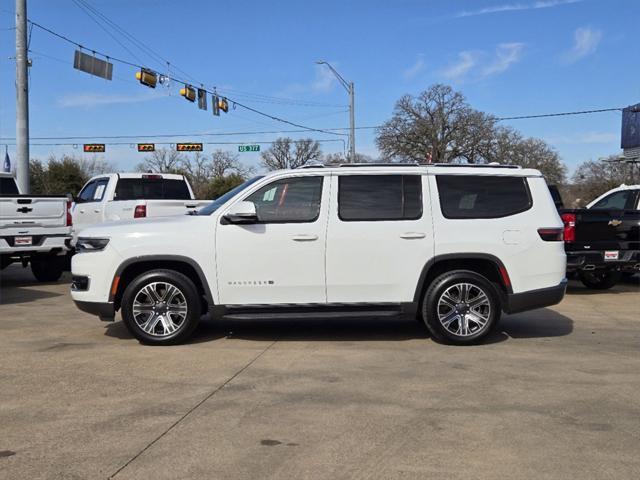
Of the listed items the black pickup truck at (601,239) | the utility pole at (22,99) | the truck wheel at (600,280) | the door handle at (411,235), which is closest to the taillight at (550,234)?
the door handle at (411,235)

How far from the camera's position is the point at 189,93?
80.5 feet

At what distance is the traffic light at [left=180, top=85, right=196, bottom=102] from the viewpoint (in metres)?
24.1

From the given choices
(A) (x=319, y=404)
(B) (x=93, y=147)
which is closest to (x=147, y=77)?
(A) (x=319, y=404)

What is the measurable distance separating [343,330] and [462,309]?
5.31 ft

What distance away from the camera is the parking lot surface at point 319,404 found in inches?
149

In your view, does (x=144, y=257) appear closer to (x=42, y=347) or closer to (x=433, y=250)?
(x=42, y=347)

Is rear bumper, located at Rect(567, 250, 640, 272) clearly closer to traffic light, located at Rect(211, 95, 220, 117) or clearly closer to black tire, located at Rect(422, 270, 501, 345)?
black tire, located at Rect(422, 270, 501, 345)

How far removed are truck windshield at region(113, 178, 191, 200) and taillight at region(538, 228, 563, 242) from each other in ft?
28.2

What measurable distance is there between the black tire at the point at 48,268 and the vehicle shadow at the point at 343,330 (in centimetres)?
531

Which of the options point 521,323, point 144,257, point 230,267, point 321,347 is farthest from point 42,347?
point 521,323

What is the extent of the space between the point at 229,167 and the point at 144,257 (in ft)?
277

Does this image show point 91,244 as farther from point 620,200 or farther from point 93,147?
point 93,147

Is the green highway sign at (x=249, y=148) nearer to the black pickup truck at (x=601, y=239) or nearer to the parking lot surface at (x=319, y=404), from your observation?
the black pickup truck at (x=601, y=239)

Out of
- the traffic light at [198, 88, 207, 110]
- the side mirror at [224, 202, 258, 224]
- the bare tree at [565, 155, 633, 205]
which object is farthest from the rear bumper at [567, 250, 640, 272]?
the bare tree at [565, 155, 633, 205]
